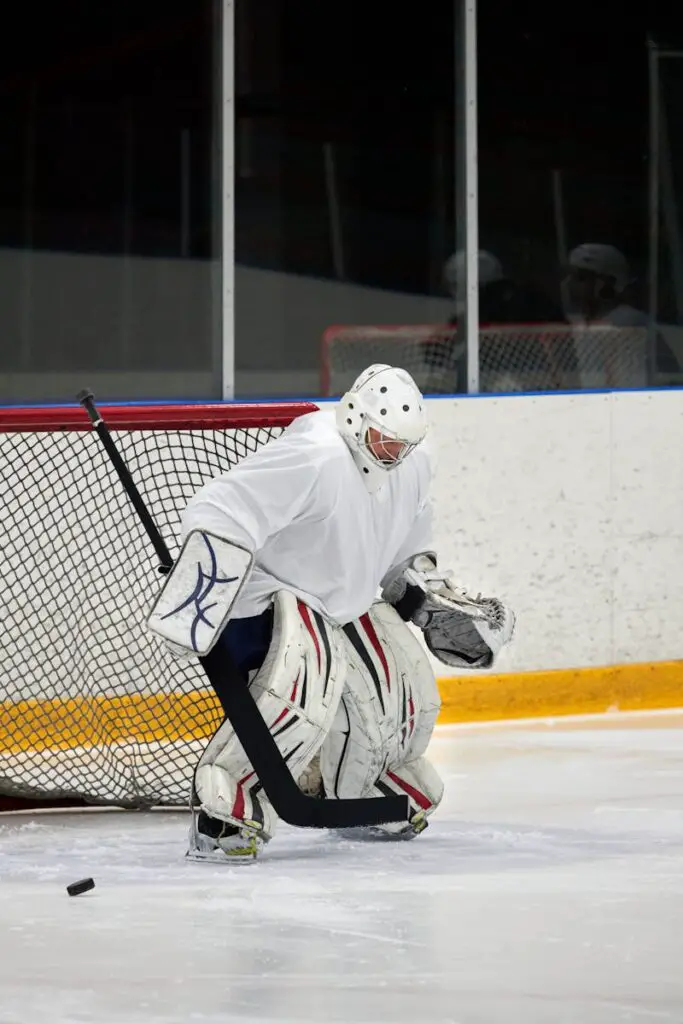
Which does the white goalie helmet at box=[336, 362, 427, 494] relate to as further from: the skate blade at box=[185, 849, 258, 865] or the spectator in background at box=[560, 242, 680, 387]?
the spectator in background at box=[560, 242, 680, 387]

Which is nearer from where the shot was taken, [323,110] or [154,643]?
[154,643]

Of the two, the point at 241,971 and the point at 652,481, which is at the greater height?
the point at 652,481

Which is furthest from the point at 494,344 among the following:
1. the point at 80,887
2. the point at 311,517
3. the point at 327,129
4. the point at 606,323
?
the point at 80,887

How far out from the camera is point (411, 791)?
394cm

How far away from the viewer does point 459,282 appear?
18.4 feet

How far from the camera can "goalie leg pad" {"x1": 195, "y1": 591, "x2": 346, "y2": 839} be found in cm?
365

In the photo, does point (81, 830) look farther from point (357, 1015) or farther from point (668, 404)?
point (668, 404)

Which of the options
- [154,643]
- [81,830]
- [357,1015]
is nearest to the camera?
[357,1015]

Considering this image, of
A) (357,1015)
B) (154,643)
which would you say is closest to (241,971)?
(357,1015)

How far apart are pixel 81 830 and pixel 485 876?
0.79 meters

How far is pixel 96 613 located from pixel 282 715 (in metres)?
0.91

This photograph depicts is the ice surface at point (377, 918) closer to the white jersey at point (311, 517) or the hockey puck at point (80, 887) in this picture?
the hockey puck at point (80, 887)

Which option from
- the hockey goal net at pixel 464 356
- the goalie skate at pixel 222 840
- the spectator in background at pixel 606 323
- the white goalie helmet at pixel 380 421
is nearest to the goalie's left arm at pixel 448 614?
the white goalie helmet at pixel 380 421

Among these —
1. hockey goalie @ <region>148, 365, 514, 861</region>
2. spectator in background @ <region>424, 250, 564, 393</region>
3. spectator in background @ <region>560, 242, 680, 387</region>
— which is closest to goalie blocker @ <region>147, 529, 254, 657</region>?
hockey goalie @ <region>148, 365, 514, 861</region>
